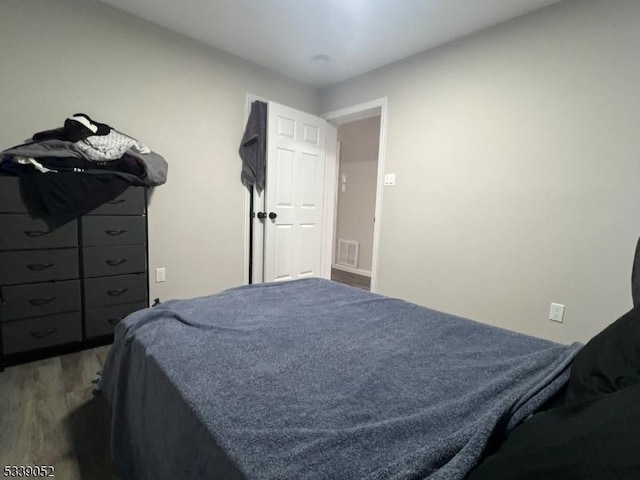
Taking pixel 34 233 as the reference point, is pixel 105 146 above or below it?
above

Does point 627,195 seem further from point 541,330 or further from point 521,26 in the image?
point 521,26

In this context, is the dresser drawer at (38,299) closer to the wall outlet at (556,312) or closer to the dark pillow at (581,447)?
the dark pillow at (581,447)

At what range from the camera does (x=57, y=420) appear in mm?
1439

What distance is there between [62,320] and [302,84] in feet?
10.4

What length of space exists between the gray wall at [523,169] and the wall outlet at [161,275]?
2131 millimetres

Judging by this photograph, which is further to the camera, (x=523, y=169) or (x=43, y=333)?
(x=523, y=169)

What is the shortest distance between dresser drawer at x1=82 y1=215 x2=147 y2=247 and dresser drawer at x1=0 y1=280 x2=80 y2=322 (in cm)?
30

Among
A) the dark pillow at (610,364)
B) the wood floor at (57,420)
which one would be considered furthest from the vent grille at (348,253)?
the dark pillow at (610,364)

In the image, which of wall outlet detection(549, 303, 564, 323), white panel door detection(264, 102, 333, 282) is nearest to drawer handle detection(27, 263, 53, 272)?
white panel door detection(264, 102, 333, 282)

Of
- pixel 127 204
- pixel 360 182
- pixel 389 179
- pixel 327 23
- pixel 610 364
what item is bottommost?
pixel 610 364

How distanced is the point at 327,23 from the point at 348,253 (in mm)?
3478

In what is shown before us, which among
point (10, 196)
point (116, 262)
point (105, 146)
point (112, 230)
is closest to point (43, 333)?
point (116, 262)

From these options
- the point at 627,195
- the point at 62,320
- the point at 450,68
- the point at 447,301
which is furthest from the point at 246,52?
the point at 627,195

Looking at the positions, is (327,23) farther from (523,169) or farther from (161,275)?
(161,275)
